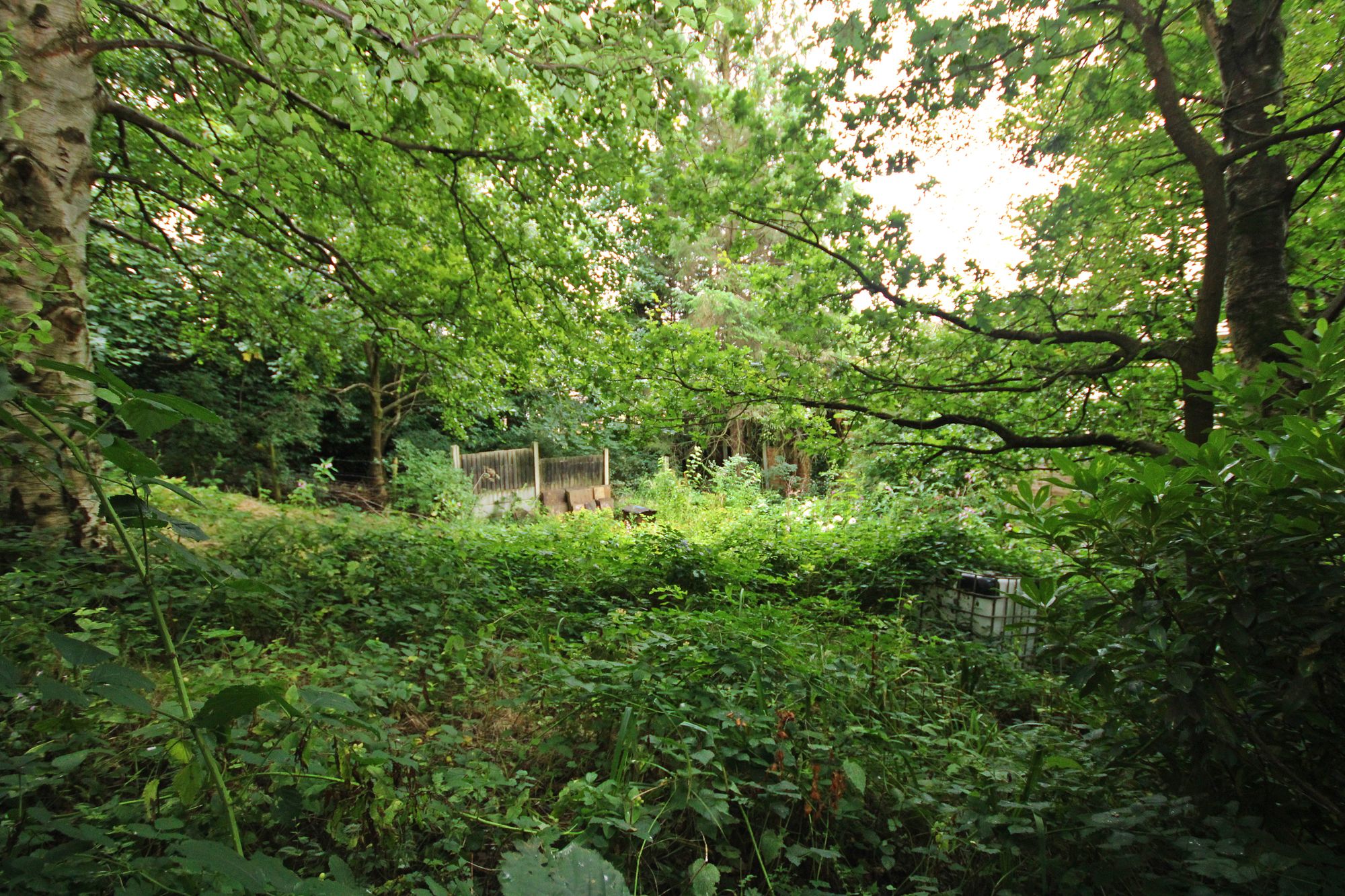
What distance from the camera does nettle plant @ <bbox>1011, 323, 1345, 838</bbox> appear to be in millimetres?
1472

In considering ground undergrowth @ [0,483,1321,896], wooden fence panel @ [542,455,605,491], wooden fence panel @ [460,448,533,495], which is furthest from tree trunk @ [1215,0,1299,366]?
wooden fence panel @ [542,455,605,491]

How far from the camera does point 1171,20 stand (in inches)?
135

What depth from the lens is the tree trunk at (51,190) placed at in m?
3.33

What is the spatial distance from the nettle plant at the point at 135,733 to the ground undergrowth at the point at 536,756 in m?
0.01

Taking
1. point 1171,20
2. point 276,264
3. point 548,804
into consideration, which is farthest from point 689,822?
point 276,264

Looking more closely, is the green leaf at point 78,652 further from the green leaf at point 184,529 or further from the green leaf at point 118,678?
the green leaf at point 184,529

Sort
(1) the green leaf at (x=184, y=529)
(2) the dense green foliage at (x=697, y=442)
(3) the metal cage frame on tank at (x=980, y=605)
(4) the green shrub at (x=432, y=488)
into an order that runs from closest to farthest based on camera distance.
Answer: (1) the green leaf at (x=184, y=529) → (2) the dense green foliage at (x=697, y=442) → (3) the metal cage frame on tank at (x=980, y=605) → (4) the green shrub at (x=432, y=488)

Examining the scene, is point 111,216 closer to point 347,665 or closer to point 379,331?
point 379,331

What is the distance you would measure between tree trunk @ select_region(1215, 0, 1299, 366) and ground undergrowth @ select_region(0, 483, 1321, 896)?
2.10 m

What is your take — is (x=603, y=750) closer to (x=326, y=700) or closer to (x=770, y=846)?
(x=770, y=846)

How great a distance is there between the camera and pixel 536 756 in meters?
2.38

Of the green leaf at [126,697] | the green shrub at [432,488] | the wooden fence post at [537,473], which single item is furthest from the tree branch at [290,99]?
the wooden fence post at [537,473]

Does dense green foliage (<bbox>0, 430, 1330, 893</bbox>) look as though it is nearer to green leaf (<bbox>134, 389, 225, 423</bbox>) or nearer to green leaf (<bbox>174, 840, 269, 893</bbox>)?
green leaf (<bbox>174, 840, 269, 893</bbox>)

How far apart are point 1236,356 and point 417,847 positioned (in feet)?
13.7
